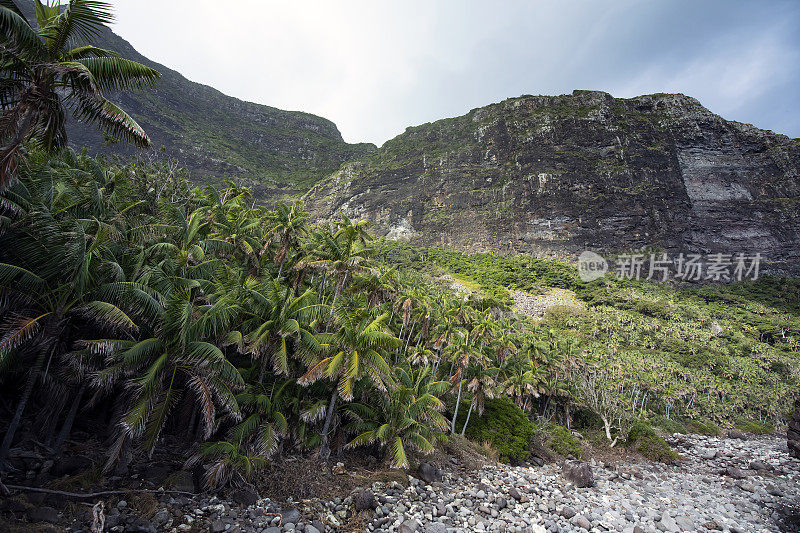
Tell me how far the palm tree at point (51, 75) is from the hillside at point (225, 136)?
88.3m

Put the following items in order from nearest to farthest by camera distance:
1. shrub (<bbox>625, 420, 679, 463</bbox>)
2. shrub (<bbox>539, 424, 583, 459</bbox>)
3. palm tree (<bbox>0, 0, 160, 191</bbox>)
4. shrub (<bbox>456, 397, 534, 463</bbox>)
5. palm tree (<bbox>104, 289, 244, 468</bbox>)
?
palm tree (<bbox>0, 0, 160, 191</bbox>) < palm tree (<bbox>104, 289, 244, 468</bbox>) < shrub (<bbox>456, 397, 534, 463</bbox>) < shrub (<bbox>539, 424, 583, 459</bbox>) < shrub (<bbox>625, 420, 679, 463</bbox>)

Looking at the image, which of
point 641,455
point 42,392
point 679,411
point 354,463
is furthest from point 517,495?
point 679,411

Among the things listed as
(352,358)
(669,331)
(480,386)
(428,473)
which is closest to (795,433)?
(480,386)

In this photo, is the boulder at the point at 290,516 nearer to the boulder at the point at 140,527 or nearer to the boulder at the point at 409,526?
the boulder at the point at 409,526

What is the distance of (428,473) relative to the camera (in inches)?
617

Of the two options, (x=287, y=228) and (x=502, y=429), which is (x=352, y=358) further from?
(x=502, y=429)

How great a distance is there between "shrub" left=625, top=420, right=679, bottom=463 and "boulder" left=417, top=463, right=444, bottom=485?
1011 inches

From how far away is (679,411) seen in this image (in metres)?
49.9

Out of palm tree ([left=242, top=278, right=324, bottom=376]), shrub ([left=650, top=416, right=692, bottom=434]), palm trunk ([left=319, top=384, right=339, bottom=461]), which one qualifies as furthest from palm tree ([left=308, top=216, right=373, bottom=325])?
shrub ([left=650, top=416, right=692, bottom=434])

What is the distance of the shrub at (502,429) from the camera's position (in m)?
22.7

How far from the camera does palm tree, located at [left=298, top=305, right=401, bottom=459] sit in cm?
1359

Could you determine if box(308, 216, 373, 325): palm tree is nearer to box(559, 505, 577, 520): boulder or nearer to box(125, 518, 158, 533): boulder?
box(125, 518, 158, 533): boulder

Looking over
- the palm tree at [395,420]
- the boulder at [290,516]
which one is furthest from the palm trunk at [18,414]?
the palm tree at [395,420]

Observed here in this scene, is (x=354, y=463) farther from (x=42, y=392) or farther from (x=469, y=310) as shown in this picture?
(x=469, y=310)
